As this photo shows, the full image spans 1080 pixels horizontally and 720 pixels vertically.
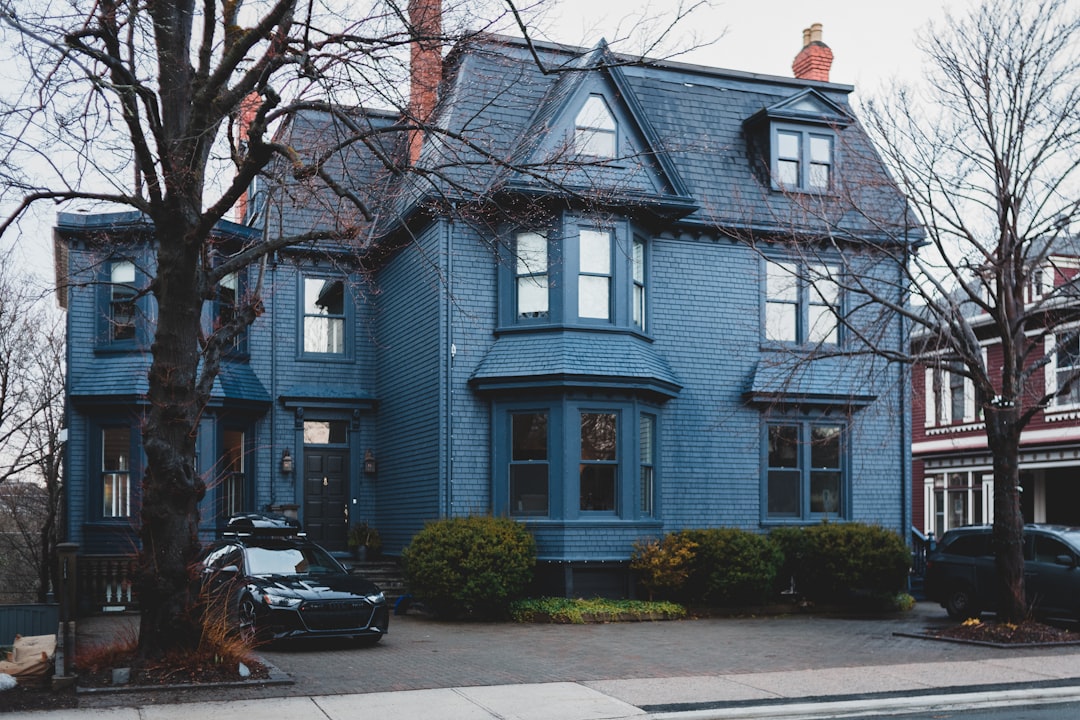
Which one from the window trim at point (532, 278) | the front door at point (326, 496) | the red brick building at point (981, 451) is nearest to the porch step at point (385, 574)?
the front door at point (326, 496)

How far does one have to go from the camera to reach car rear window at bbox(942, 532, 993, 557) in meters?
19.2

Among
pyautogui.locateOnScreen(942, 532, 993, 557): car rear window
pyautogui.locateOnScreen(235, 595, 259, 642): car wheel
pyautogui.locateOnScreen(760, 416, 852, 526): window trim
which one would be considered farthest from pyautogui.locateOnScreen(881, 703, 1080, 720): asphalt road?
pyautogui.locateOnScreen(760, 416, 852, 526): window trim

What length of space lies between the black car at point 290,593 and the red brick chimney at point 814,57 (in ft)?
54.3

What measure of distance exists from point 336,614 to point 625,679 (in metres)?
4.26

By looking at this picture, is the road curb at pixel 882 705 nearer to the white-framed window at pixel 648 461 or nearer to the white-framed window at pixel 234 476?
the white-framed window at pixel 648 461

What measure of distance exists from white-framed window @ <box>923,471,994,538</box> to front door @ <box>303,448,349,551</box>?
20504mm

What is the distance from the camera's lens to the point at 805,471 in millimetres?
22156

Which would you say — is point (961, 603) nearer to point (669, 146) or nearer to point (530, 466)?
point (530, 466)

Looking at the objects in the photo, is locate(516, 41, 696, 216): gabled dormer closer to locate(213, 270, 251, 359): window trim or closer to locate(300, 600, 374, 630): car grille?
locate(213, 270, 251, 359): window trim

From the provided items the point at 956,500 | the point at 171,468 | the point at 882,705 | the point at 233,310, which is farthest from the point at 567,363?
the point at 956,500

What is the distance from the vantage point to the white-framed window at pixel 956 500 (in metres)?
34.3

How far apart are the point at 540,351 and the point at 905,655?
27.0ft

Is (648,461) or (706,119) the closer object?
(648,461)

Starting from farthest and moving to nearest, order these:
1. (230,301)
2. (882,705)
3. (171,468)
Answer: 1. (230,301)
2. (171,468)
3. (882,705)
